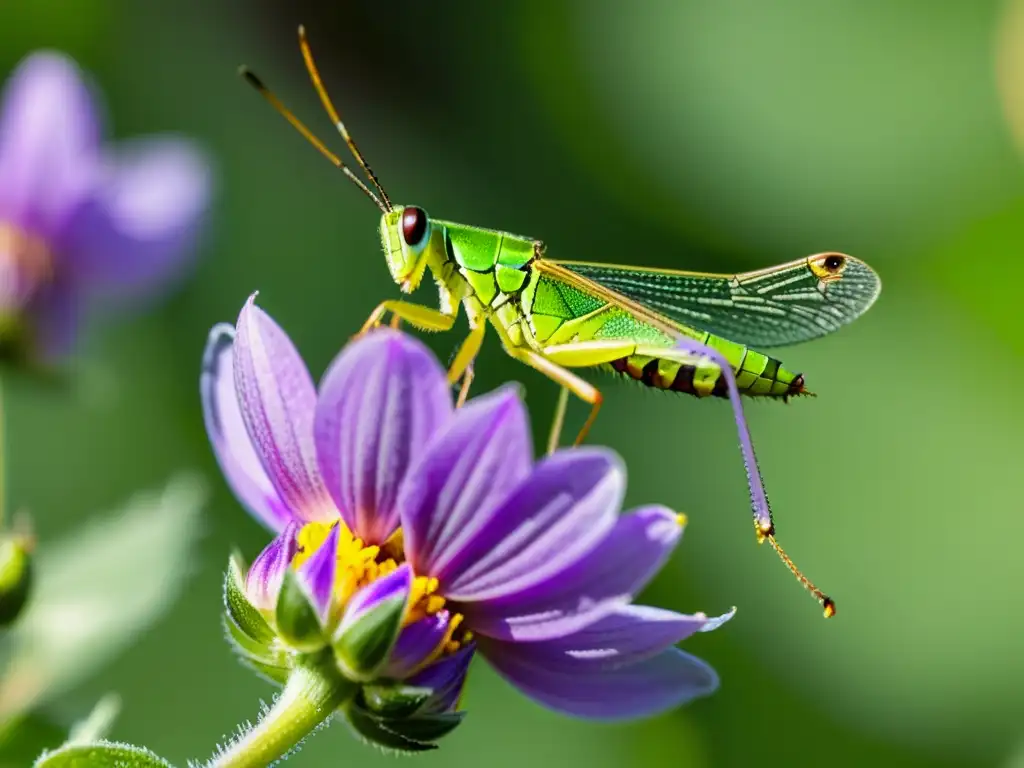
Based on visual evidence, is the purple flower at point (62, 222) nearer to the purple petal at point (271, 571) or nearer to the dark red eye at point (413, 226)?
the dark red eye at point (413, 226)

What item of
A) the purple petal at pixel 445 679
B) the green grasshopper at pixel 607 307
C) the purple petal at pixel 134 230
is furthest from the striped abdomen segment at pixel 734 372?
the purple petal at pixel 134 230

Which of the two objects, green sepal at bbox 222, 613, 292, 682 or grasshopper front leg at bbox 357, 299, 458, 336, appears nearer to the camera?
green sepal at bbox 222, 613, 292, 682

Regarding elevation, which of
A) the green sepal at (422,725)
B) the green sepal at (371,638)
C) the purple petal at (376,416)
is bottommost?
the green sepal at (422,725)

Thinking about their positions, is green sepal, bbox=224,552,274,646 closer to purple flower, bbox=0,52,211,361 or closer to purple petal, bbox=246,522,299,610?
purple petal, bbox=246,522,299,610

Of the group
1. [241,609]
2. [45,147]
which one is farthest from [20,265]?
[241,609]

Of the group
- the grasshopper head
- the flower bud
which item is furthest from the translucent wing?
the flower bud

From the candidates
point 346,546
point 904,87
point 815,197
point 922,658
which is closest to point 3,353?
point 346,546
